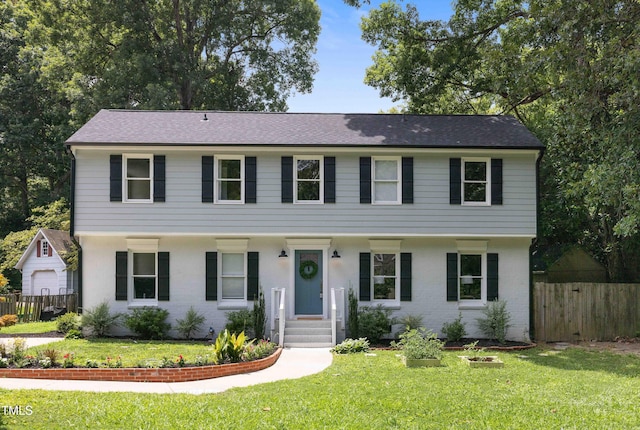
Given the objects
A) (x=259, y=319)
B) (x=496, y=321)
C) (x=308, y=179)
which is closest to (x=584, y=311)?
(x=496, y=321)

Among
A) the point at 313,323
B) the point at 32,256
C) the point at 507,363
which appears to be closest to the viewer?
the point at 507,363

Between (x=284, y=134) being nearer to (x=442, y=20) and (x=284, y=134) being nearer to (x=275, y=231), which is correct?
(x=275, y=231)

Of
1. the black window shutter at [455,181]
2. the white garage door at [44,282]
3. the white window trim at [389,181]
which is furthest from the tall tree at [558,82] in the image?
the white garage door at [44,282]

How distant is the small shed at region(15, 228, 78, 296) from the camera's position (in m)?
27.9

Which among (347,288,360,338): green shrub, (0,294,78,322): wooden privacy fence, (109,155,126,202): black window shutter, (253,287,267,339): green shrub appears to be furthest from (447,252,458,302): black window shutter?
(0,294,78,322): wooden privacy fence

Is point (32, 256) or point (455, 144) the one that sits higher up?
point (455, 144)

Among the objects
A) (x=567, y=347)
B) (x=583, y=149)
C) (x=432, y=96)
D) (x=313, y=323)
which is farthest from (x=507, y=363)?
(x=432, y=96)

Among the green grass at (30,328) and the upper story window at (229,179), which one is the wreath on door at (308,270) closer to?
the upper story window at (229,179)

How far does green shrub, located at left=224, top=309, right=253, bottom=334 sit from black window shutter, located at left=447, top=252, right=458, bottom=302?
238 inches

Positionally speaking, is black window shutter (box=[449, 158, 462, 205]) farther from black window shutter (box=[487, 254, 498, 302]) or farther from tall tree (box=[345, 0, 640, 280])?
tall tree (box=[345, 0, 640, 280])

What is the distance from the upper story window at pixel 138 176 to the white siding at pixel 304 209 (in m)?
0.39

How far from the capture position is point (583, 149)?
18.2m

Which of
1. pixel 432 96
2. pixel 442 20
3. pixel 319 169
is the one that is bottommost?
pixel 319 169

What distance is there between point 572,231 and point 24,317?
69.4 feet
